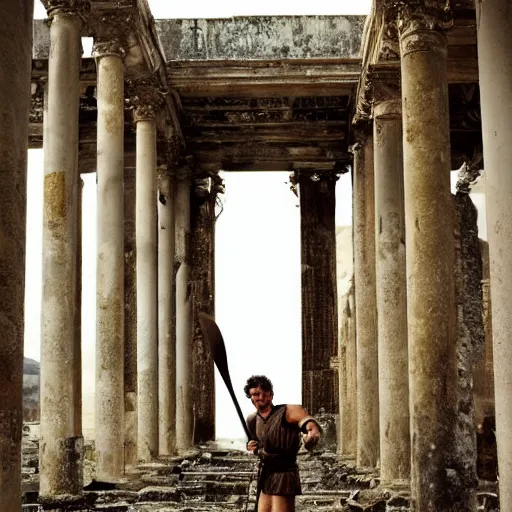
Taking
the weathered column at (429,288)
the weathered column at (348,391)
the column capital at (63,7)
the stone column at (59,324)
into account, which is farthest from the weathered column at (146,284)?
the weathered column at (429,288)

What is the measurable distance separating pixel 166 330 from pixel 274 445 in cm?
1366

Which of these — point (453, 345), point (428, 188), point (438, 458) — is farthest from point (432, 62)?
point (438, 458)

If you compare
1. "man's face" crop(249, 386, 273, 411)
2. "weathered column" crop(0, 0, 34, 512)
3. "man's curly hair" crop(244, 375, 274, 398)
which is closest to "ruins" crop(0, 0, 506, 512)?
"weathered column" crop(0, 0, 34, 512)

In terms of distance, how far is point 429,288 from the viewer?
41.5ft

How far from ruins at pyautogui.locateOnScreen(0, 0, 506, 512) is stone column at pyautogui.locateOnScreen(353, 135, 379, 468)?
0.16 ft

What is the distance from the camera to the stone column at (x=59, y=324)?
43.9 feet

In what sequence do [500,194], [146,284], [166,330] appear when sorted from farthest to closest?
[166,330] → [146,284] → [500,194]

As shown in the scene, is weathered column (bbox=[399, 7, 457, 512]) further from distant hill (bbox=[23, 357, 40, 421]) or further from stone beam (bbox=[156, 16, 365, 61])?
distant hill (bbox=[23, 357, 40, 421])

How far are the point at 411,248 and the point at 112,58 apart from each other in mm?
6843

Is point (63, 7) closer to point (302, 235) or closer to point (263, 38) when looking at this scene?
point (263, 38)

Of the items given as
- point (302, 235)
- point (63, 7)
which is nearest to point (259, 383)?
Result: point (63, 7)

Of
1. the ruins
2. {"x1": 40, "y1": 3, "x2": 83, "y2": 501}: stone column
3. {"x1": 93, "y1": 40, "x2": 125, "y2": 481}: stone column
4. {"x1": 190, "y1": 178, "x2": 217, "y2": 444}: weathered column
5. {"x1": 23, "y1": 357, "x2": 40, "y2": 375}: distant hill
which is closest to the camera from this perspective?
the ruins

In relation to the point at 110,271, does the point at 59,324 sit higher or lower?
lower

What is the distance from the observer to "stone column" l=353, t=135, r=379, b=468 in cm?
2000
